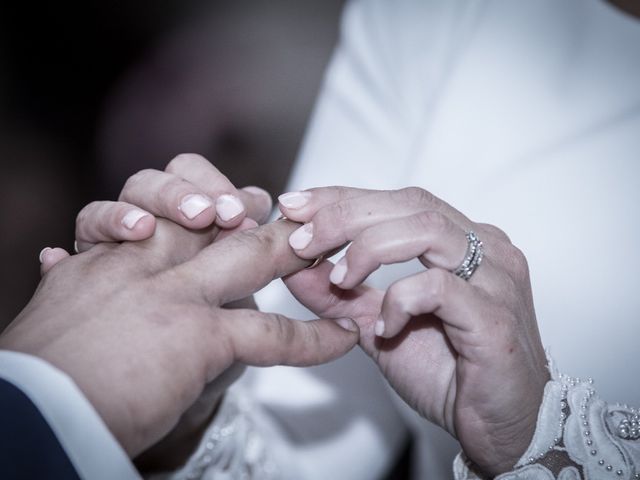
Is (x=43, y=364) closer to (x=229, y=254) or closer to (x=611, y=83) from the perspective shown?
(x=229, y=254)

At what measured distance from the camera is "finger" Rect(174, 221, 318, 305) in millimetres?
757

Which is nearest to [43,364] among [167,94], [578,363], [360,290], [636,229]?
[360,290]

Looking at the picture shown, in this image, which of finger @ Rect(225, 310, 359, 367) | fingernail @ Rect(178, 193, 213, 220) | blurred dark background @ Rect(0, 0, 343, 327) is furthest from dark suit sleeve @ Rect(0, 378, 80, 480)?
blurred dark background @ Rect(0, 0, 343, 327)

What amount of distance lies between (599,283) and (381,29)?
0.73 metres

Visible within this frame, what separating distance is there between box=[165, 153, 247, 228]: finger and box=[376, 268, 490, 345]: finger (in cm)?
28

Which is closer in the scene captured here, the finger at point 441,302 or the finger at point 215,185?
the finger at point 441,302

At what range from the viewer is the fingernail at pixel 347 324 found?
32.1 inches

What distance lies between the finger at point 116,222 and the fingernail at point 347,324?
293mm

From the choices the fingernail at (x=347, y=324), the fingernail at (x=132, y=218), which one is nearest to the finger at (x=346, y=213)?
the fingernail at (x=347, y=324)

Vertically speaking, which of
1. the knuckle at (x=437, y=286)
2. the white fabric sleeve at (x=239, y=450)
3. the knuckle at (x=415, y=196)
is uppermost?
the knuckle at (x=415, y=196)

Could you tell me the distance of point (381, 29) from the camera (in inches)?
53.0

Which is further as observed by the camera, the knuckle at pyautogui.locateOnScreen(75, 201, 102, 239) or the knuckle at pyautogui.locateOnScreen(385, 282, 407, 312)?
the knuckle at pyautogui.locateOnScreen(75, 201, 102, 239)

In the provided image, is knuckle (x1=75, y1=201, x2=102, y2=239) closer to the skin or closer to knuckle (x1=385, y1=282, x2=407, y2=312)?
the skin

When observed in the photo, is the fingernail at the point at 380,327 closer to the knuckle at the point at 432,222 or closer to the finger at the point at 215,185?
the knuckle at the point at 432,222
